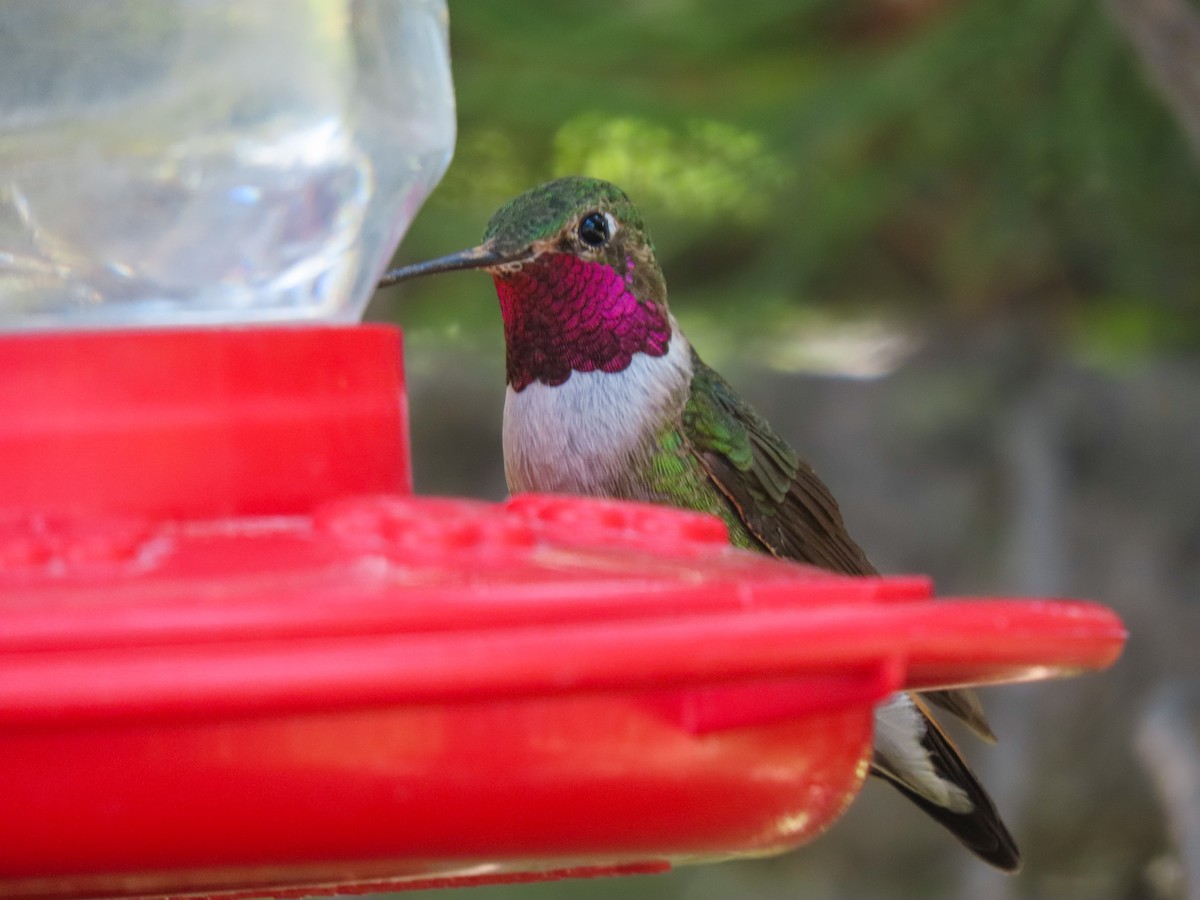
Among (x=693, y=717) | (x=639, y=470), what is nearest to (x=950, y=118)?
(x=639, y=470)

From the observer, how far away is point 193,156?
1.89 m

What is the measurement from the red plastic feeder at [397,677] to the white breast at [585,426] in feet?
3.91

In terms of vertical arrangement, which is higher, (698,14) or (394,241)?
(698,14)

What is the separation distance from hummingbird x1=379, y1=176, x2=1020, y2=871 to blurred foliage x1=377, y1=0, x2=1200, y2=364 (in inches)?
62.8

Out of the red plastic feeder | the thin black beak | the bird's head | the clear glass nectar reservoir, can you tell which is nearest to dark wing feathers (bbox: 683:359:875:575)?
the bird's head

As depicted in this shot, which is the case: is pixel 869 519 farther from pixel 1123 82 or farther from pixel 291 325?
pixel 291 325

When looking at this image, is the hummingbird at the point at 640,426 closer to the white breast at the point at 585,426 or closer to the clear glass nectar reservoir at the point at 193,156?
the white breast at the point at 585,426

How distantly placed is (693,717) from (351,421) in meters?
0.44

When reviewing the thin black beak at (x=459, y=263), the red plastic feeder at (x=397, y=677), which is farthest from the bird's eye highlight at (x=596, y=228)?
the red plastic feeder at (x=397, y=677)

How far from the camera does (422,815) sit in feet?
3.34

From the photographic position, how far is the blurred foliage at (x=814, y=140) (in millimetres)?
3926

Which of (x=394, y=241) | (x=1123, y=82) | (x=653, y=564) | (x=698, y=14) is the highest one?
(x=698, y=14)

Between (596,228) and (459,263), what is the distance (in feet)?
1.30

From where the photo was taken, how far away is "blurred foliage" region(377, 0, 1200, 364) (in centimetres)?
393
